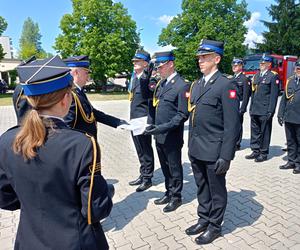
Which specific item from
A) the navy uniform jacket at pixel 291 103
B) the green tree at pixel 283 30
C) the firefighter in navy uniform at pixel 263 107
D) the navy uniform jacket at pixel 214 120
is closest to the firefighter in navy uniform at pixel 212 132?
the navy uniform jacket at pixel 214 120

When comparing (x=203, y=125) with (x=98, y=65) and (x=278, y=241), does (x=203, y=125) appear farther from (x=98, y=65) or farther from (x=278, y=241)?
(x=98, y=65)

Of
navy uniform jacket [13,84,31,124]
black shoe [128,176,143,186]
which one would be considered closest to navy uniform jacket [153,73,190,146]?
black shoe [128,176,143,186]

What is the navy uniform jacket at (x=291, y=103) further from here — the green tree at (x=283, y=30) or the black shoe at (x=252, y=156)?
the green tree at (x=283, y=30)

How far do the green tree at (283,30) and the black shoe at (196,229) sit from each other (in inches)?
1412

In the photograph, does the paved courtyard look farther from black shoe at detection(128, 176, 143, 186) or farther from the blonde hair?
the blonde hair

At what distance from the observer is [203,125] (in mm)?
3236

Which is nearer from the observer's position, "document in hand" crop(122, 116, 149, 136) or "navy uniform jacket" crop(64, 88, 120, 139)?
"navy uniform jacket" crop(64, 88, 120, 139)

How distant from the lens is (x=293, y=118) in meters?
5.64

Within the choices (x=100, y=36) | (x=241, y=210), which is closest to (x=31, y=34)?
(x=100, y=36)

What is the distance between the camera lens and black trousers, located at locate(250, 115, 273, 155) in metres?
6.30

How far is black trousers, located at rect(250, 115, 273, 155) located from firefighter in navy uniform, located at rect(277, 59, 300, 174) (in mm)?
423

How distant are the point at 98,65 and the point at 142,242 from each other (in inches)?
1075

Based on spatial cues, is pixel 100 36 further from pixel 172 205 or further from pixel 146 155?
pixel 172 205

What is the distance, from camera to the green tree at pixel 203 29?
34.2 meters
